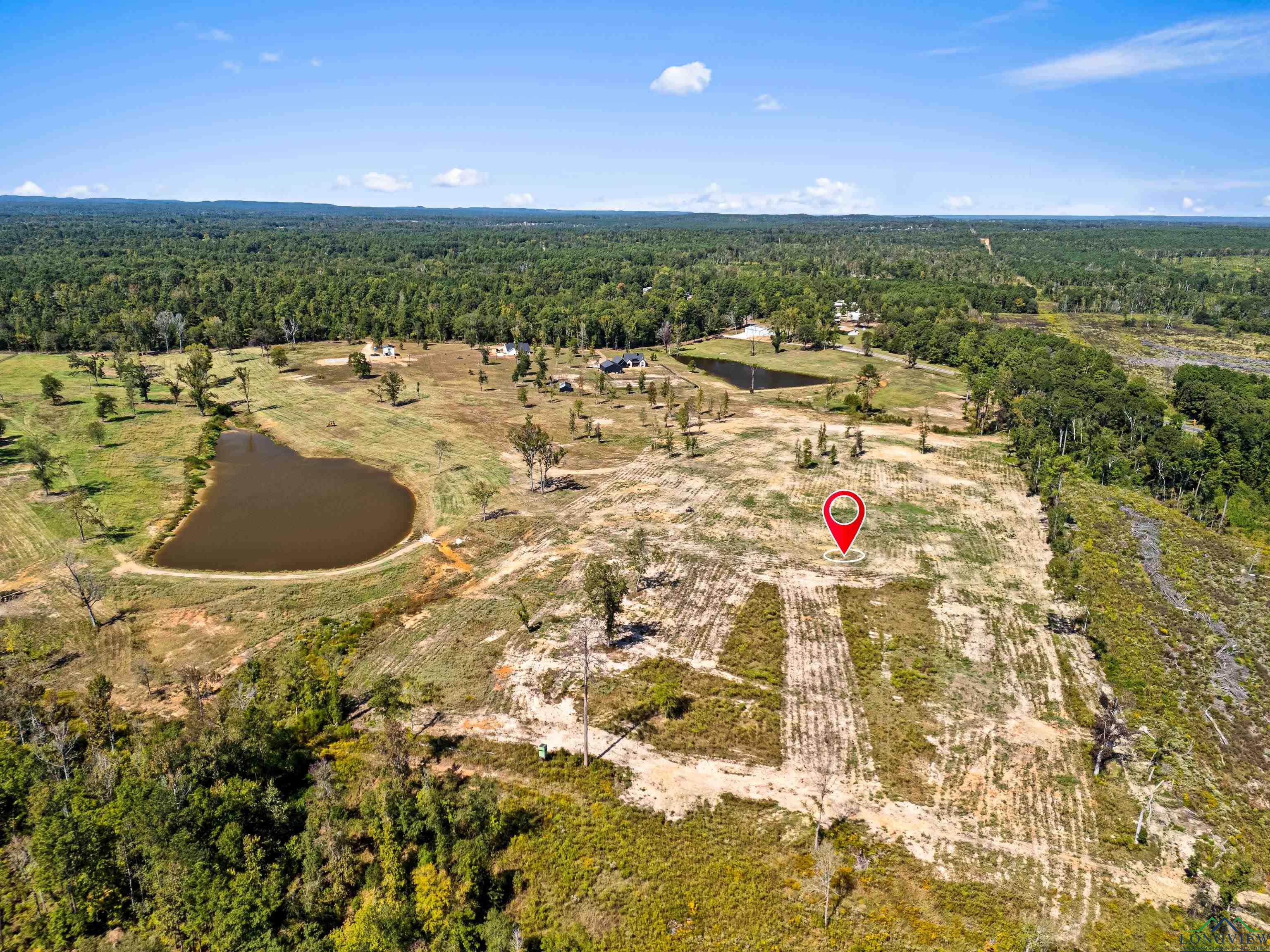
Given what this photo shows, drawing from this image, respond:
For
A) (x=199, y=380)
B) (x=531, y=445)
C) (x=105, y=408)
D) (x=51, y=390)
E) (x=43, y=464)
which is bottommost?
(x=43, y=464)

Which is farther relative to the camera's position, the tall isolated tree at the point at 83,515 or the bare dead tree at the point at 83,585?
the tall isolated tree at the point at 83,515

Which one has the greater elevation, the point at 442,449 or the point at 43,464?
the point at 43,464

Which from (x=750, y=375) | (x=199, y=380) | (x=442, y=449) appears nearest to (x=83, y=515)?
(x=442, y=449)

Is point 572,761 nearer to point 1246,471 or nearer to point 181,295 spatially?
point 1246,471

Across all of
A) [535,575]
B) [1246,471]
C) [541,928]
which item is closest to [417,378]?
[535,575]

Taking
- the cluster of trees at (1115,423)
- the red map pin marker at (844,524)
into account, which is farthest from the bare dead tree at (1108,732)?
the cluster of trees at (1115,423)

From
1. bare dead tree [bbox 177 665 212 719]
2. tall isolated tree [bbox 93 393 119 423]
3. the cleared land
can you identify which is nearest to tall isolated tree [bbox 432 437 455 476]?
the cleared land

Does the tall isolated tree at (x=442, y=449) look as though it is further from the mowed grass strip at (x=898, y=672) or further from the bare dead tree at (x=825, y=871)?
the bare dead tree at (x=825, y=871)

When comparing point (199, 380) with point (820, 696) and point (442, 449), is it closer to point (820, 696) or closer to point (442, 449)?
point (442, 449)
